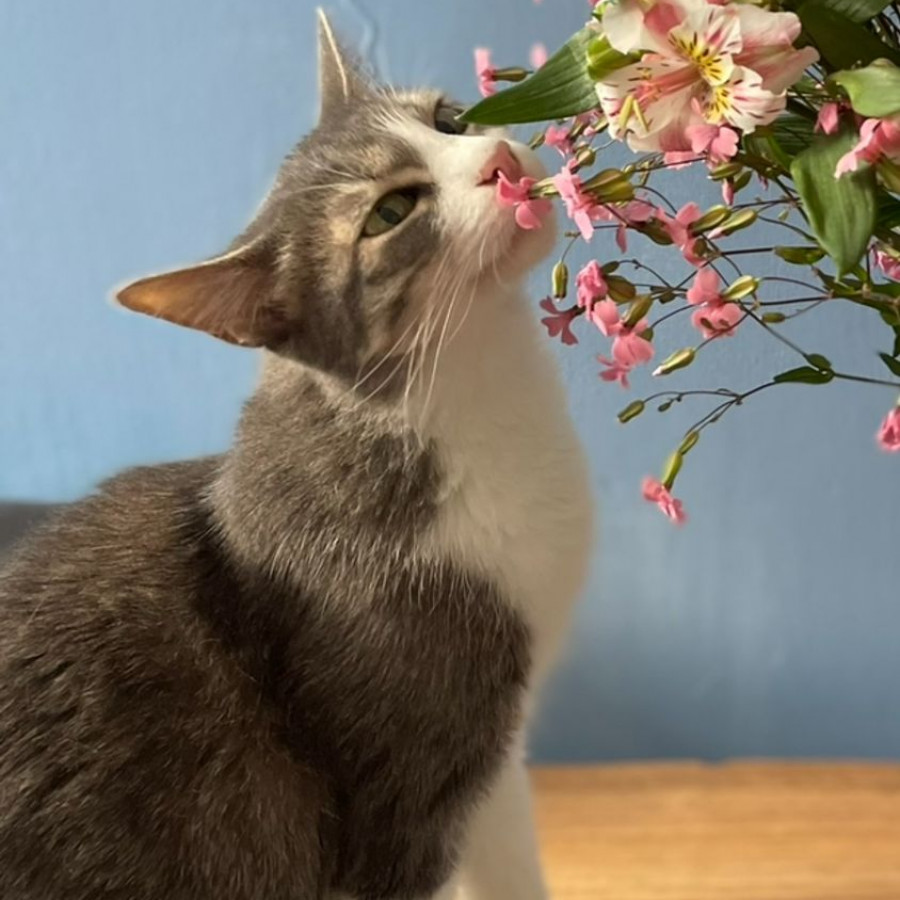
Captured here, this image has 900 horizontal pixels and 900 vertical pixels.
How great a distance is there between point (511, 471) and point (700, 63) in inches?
15.9

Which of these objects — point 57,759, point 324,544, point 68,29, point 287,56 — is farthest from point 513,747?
point 68,29

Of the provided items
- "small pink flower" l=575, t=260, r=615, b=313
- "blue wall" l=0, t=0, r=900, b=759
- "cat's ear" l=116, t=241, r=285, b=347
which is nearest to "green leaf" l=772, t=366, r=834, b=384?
"small pink flower" l=575, t=260, r=615, b=313

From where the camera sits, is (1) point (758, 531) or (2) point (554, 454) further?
(1) point (758, 531)

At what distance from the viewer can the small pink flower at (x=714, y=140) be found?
1.60 ft

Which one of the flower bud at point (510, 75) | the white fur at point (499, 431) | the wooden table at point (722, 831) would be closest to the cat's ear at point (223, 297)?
the white fur at point (499, 431)

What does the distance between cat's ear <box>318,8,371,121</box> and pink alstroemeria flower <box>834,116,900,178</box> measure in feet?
1.68

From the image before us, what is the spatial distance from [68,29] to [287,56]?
22 centimetres

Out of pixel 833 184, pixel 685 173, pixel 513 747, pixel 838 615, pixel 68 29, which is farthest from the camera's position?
pixel 838 615

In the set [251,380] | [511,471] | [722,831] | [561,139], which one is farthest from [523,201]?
[722,831]

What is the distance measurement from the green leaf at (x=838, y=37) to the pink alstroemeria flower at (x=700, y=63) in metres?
0.02

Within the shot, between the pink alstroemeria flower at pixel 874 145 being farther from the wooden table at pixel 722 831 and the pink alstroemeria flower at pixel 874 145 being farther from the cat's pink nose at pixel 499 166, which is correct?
the wooden table at pixel 722 831

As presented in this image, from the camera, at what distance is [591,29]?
20.7 inches

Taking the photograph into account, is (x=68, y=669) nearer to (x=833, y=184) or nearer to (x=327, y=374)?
(x=327, y=374)

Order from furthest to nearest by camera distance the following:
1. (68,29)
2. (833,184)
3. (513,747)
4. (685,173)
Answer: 1. (68,29)
2. (513,747)
3. (685,173)
4. (833,184)
